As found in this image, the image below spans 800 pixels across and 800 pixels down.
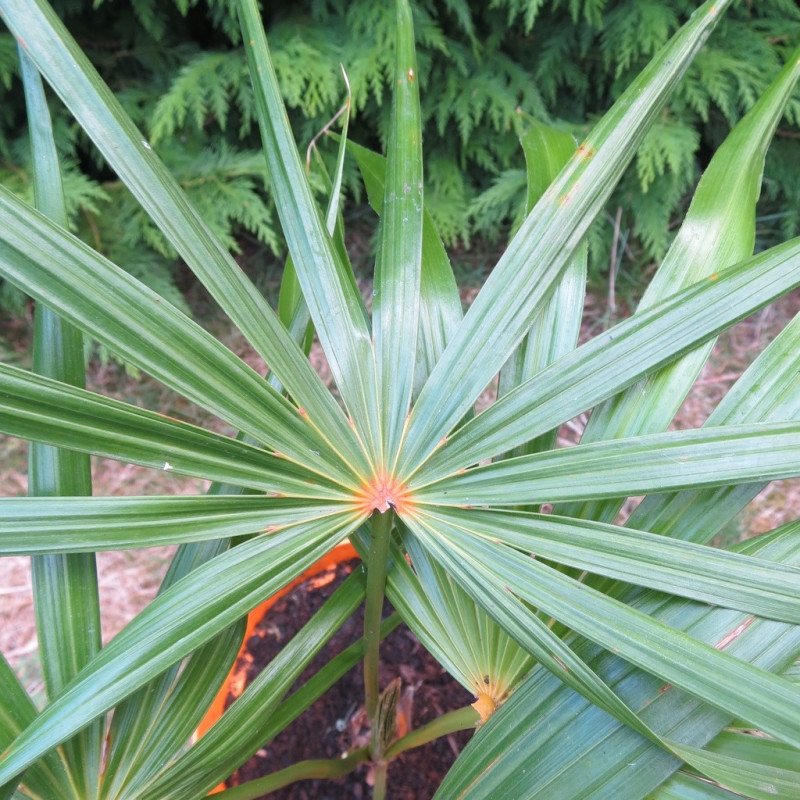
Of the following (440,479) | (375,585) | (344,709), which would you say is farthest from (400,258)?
(344,709)

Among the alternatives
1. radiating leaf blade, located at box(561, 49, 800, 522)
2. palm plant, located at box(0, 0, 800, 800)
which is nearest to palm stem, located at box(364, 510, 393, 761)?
palm plant, located at box(0, 0, 800, 800)

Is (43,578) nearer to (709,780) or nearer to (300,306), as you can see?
(300,306)

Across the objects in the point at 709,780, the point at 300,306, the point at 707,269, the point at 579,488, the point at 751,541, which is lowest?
the point at 709,780

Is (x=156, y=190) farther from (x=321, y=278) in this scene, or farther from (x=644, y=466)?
(x=644, y=466)

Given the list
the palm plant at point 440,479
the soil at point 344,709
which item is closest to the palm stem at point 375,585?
the palm plant at point 440,479

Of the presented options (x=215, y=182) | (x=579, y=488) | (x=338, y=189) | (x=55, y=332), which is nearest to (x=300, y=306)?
(x=338, y=189)
